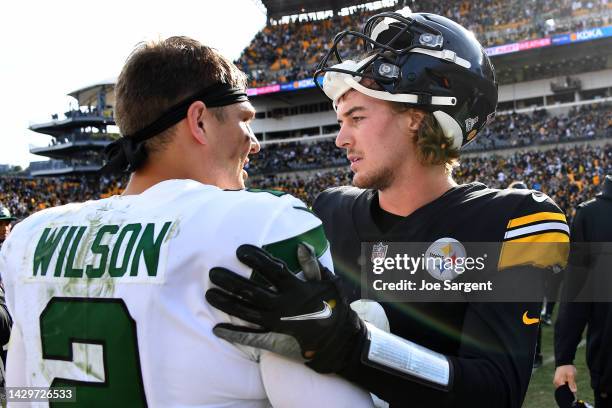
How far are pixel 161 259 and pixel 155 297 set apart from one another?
9cm

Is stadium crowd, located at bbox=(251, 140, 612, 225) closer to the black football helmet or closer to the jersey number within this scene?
the black football helmet

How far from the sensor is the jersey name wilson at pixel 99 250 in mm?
1407

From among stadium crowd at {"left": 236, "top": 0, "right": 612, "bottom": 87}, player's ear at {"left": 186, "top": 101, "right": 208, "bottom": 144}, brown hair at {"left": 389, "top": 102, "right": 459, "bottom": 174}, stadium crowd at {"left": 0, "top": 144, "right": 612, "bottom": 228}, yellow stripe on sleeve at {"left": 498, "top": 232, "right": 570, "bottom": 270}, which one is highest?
stadium crowd at {"left": 236, "top": 0, "right": 612, "bottom": 87}

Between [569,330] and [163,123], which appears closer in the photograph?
[163,123]

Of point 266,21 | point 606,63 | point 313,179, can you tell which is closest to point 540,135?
point 606,63

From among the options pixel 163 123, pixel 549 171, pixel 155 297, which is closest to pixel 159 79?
pixel 163 123

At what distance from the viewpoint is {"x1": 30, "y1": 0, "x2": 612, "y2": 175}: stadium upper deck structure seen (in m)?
33.4

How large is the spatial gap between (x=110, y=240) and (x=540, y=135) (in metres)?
31.9

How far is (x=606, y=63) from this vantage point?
112 feet

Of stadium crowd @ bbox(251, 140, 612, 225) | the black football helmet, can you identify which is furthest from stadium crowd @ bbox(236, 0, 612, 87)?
the black football helmet

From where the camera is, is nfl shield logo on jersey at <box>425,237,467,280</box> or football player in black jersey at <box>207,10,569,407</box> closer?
football player in black jersey at <box>207,10,569,407</box>

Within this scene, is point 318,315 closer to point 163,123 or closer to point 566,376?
point 163,123

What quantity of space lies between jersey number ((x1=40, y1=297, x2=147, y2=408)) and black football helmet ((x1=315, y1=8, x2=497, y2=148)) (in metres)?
1.21

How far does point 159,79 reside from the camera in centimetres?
156
